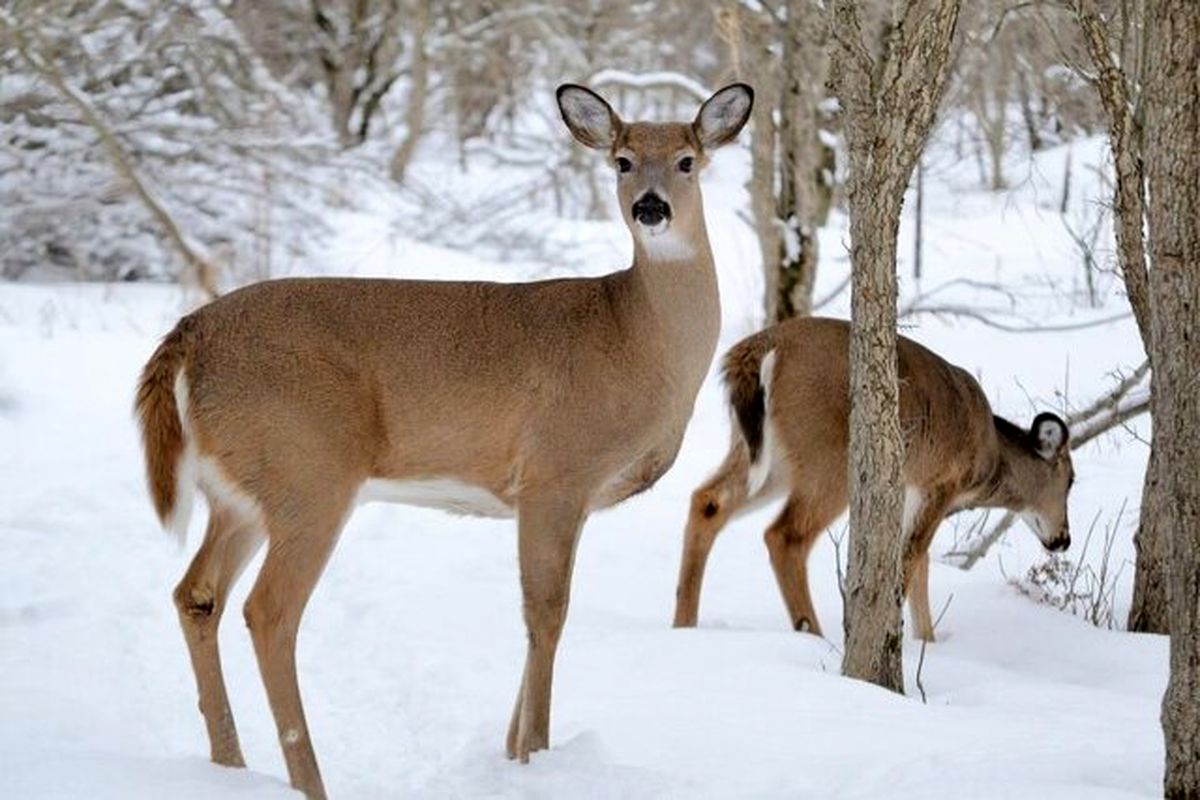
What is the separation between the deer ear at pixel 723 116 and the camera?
601 centimetres

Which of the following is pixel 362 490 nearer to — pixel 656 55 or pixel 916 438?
pixel 916 438

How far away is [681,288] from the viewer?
19.2 feet

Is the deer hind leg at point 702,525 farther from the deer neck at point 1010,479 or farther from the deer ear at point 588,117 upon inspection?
the deer ear at point 588,117

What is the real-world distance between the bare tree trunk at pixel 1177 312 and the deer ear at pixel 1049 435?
14.3ft

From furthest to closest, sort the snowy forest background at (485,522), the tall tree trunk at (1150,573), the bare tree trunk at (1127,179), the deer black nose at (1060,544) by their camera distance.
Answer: the deer black nose at (1060,544) < the tall tree trunk at (1150,573) < the bare tree trunk at (1127,179) < the snowy forest background at (485,522)

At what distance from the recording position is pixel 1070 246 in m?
15.7

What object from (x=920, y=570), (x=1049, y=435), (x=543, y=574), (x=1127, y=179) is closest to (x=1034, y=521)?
(x=1049, y=435)

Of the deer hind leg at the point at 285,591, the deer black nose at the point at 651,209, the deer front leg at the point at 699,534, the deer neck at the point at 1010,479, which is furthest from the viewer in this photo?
the deer neck at the point at 1010,479

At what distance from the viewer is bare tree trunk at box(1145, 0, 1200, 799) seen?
13.5 feet

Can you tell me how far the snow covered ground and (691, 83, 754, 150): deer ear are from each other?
0.67 metres

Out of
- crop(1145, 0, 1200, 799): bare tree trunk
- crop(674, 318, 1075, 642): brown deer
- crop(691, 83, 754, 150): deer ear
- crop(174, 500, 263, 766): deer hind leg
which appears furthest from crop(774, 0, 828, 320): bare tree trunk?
crop(1145, 0, 1200, 799): bare tree trunk

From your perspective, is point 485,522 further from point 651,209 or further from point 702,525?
point 651,209

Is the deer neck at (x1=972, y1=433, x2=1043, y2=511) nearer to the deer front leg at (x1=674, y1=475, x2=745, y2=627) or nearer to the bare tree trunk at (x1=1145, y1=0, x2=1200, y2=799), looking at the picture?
the deer front leg at (x1=674, y1=475, x2=745, y2=627)

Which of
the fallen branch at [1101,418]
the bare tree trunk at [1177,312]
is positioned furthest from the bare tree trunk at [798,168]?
the bare tree trunk at [1177,312]
